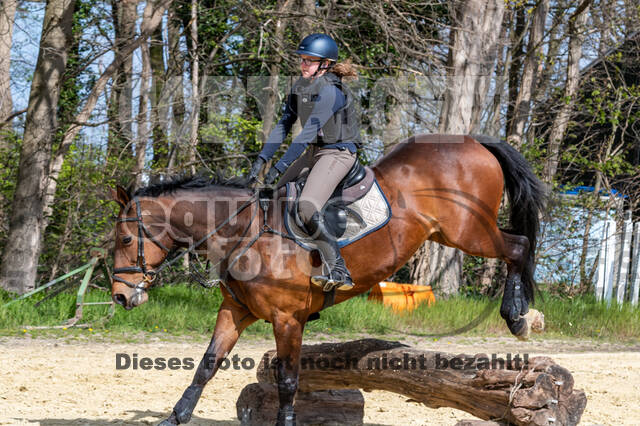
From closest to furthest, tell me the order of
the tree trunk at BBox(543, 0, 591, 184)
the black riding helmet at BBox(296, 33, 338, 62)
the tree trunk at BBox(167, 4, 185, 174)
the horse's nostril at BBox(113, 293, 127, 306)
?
the horse's nostril at BBox(113, 293, 127, 306) < the black riding helmet at BBox(296, 33, 338, 62) < the tree trunk at BBox(167, 4, 185, 174) < the tree trunk at BBox(543, 0, 591, 184)

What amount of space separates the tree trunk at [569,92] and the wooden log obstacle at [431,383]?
8.44 m

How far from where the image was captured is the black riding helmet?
163 inches

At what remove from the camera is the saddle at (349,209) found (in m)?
4.25

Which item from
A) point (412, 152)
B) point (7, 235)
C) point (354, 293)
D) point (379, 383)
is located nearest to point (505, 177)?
point (412, 152)

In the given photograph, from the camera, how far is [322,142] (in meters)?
4.38

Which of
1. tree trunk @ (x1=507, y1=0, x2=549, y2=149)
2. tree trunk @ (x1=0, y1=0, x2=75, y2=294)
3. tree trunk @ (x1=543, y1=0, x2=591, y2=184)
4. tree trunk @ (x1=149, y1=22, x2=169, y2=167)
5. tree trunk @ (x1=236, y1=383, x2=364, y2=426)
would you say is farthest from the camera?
tree trunk @ (x1=507, y1=0, x2=549, y2=149)

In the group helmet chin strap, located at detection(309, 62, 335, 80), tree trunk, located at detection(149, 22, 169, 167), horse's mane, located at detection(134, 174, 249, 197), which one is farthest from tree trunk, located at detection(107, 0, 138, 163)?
helmet chin strap, located at detection(309, 62, 335, 80)

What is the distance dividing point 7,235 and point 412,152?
790 centimetres

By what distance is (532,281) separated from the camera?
4.71m

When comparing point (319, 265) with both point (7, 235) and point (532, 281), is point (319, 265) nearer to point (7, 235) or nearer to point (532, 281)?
point (532, 281)

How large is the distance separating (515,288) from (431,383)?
88 centimetres

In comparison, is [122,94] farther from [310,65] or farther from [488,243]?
[488,243]

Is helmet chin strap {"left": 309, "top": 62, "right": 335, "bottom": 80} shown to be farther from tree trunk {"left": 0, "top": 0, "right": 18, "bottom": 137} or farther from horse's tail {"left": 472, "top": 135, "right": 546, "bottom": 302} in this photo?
tree trunk {"left": 0, "top": 0, "right": 18, "bottom": 137}

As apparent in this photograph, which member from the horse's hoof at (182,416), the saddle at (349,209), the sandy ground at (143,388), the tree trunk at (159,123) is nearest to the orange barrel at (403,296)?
the sandy ground at (143,388)
